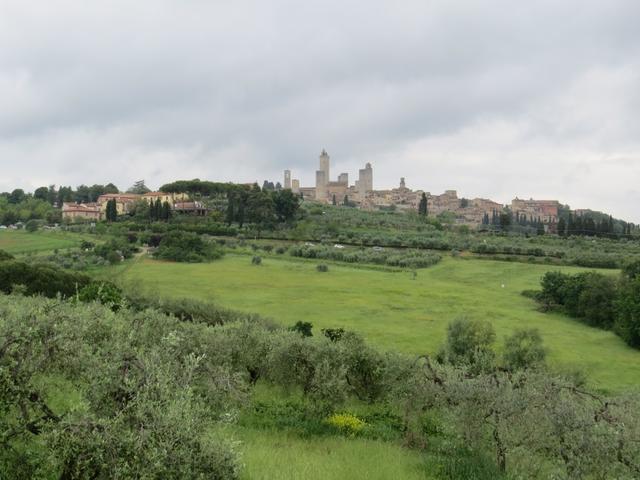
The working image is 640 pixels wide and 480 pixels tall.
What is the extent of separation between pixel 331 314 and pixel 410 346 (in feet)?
36.1

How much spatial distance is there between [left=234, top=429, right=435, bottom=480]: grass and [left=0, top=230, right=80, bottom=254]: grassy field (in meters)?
65.7

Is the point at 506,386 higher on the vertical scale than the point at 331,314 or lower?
higher

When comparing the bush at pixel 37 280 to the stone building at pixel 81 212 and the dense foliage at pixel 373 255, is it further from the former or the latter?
the stone building at pixel 81 212

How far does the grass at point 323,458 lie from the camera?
33.0 feet

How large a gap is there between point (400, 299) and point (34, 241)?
58.4 meters

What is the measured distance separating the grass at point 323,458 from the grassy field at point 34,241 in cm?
6569

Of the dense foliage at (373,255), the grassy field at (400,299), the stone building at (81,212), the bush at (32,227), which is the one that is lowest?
the grassy field at (400,299)

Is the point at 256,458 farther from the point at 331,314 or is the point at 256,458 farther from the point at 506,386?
the point at 331,314

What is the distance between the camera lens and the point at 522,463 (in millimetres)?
11484

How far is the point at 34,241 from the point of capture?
258 ft

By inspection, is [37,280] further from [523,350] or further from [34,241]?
[34,241]

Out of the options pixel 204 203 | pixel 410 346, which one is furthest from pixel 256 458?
pixel 204 203

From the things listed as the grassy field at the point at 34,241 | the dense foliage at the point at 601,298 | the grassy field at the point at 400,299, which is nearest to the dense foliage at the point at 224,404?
the grassy field at the point at 400,299

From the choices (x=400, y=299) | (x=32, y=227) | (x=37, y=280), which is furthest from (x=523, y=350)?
(x=32, y=227)
